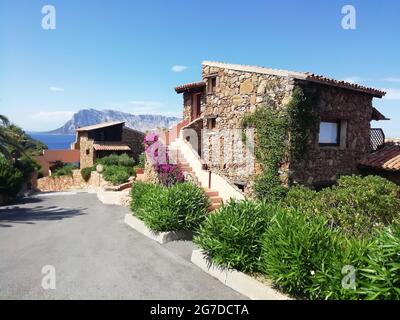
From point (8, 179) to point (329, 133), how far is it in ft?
69.3

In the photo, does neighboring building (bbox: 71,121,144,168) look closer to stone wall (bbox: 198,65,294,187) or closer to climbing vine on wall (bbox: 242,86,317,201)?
stone wall (bbox: 198,65,294,187)

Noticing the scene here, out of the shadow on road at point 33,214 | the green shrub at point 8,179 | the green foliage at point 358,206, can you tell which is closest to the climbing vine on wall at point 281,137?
the green foliage at point 358,206

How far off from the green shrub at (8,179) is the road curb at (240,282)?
19.0m

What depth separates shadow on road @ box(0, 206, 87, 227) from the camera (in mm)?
15320

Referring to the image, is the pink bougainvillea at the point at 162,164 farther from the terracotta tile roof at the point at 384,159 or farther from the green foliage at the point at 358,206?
the terracotta tile roof at the point at 384,159

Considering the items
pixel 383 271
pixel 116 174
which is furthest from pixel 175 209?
pixel 116 174

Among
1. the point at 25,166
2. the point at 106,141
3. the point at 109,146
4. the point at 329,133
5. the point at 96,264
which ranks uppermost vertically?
the point at 106,141

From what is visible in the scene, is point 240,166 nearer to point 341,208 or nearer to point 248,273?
point 341,208

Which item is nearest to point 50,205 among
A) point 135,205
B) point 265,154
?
point 135,205

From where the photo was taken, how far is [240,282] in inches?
293

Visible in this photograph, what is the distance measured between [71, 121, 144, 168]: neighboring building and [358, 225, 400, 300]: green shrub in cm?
3566

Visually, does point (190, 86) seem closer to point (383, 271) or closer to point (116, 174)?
point (116, 174)

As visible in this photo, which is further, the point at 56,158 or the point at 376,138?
the point at 56,158

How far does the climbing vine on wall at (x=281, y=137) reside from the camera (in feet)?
46.2
